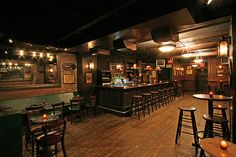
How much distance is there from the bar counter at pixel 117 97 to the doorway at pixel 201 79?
344 inches

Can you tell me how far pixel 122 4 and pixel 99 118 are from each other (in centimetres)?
427

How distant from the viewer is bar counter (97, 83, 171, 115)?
5723 millimetres

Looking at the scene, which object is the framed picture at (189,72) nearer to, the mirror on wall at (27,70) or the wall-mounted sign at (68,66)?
the wall-mounted sign at (68,66)

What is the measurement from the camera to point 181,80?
13.3m

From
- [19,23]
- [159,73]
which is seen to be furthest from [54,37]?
[159,73]

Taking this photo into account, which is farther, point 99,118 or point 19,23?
point 99,118

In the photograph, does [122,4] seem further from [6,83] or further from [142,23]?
[6,83]

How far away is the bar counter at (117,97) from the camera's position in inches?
225

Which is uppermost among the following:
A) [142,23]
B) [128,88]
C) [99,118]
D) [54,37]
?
[54,37]

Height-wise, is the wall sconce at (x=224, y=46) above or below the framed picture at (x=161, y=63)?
below

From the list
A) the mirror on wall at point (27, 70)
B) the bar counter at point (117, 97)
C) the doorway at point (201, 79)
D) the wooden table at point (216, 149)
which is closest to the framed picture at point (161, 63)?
the bar counter at point (117, 97)

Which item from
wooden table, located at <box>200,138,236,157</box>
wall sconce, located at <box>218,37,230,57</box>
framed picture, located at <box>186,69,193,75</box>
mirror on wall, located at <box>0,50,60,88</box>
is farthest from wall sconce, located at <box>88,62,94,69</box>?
framed picture, located at <box>186,69,193,75</box>

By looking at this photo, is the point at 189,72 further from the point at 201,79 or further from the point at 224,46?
the point at 224,46

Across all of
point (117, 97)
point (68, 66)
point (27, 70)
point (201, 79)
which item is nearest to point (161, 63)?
point (201, 79)
